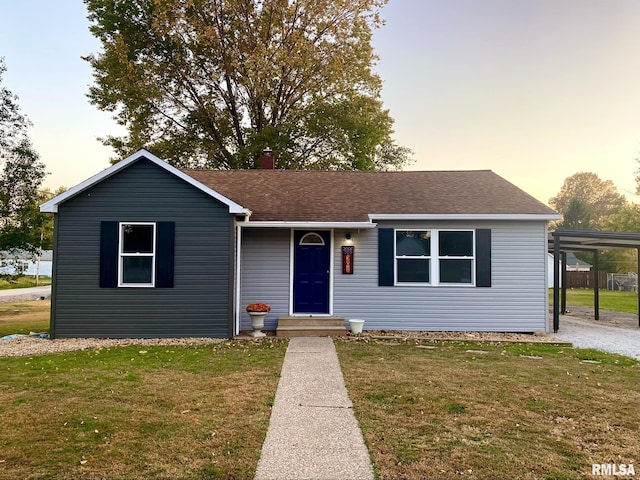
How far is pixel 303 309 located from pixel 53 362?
543 centimetres

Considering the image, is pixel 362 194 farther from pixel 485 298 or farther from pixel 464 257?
pixel 485 298

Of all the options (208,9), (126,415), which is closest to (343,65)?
(208,9)

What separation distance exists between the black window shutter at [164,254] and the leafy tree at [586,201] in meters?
48.5

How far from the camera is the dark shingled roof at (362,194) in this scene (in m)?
10.5

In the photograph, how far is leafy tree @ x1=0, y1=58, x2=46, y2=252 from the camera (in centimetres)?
1627

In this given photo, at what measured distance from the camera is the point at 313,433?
13.3 ft

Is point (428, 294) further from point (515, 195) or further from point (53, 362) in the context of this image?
point (53, 362)

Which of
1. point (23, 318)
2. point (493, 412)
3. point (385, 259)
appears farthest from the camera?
point (23, 318)

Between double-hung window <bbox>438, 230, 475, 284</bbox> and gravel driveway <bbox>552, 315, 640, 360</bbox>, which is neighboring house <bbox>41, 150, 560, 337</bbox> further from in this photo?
gravel driveway <bbox>552, 315, 640, 360</bbox>

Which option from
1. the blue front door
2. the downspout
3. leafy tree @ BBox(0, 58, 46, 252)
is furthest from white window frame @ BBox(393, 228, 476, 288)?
leafy tree @ BBox(0, 58, 46, 252)

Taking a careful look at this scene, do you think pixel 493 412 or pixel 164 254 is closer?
pixel 493 412

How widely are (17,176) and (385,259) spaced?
1525 cm

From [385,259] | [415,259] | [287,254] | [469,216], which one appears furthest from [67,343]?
[469,216]

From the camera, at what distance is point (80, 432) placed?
158 inches
